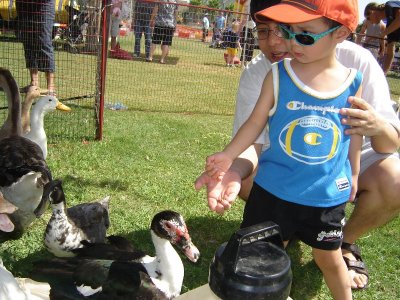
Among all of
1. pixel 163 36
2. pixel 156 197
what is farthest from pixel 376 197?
pixel 163 36

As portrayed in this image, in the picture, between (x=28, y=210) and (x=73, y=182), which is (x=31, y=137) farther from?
(x=28, y=210)

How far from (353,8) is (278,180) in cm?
80

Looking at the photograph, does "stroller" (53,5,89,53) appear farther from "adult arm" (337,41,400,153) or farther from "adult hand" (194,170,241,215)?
"adult hand" (194,170,241,215)

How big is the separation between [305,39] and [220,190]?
0.70 metres

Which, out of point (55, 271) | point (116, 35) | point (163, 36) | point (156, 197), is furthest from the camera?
point (116, 35)

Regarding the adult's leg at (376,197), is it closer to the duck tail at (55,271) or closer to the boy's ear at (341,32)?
the boy's ear at (341,32)

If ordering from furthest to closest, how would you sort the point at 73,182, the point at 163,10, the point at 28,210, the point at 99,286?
the point at 163,10
the point at 73,182
the point at 28,210
the point at 99,286

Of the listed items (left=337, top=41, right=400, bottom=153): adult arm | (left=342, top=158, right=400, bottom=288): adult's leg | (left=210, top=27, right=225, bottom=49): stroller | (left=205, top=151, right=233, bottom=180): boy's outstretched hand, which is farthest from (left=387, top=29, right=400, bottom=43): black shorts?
(left=205, top=151, right=233, bottom=180): boy's outstretched hand

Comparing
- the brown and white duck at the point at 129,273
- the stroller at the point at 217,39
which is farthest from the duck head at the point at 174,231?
the stroller at the point at 217,39

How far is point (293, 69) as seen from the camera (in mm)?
2016

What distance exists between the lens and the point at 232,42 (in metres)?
9.07

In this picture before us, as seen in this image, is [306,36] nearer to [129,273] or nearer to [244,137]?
[244,137]

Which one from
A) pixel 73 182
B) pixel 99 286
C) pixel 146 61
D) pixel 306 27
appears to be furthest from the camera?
pixel 146 61

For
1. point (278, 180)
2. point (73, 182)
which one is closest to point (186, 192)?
point (73, 182)
